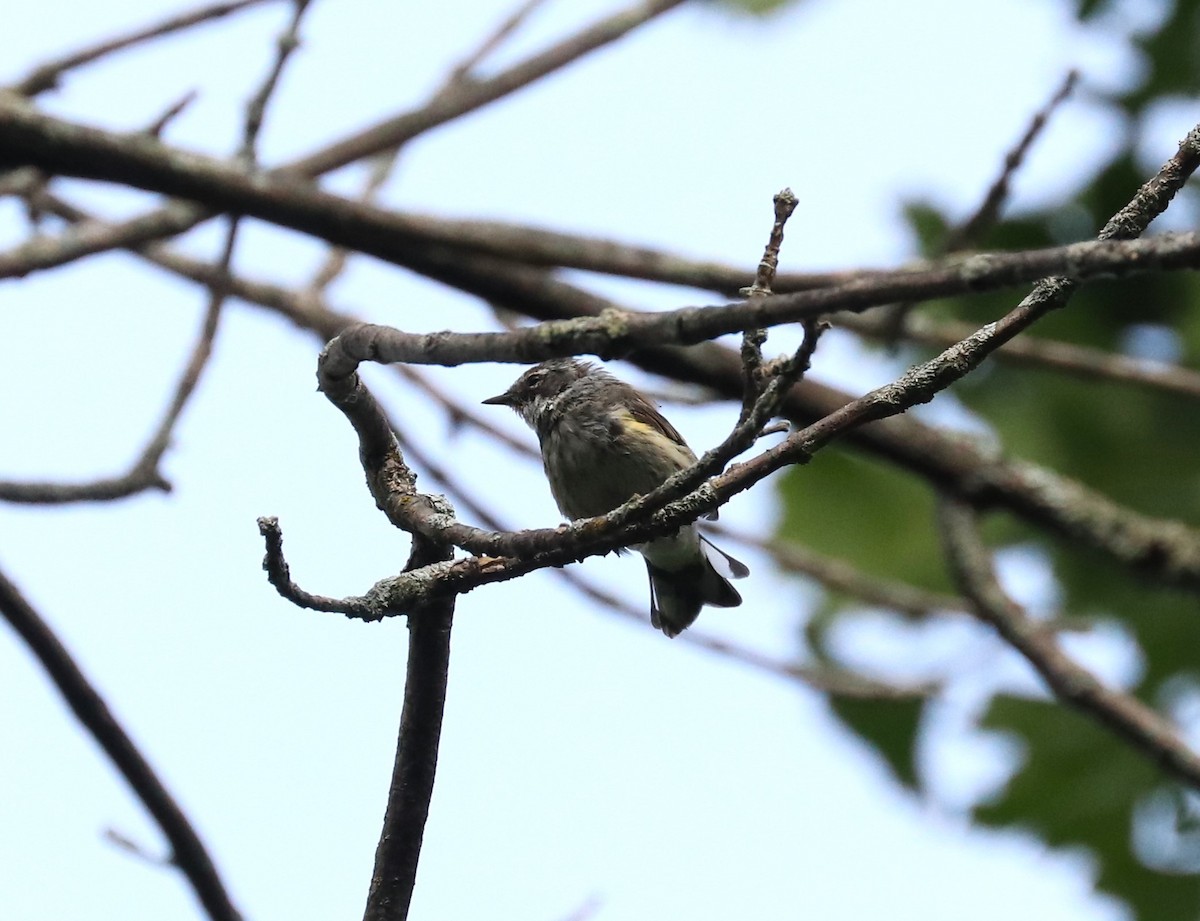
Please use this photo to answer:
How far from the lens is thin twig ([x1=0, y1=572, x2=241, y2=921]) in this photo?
4047 mm

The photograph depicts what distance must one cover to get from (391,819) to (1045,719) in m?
5.88

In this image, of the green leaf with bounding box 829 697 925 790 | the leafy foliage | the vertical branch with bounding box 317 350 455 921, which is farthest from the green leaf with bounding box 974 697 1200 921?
the vertical branch with bounding box 317 350 455 921

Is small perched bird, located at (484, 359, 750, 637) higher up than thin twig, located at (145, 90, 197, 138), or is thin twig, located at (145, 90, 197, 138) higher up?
thin twig, located at (145, 90, 197, 138)

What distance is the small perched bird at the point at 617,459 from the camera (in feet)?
18.6

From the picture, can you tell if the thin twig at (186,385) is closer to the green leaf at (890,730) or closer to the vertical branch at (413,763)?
the vertical branch at (413,763)

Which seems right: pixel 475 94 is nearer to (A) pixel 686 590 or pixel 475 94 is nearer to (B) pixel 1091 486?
(A) pixel 686 590

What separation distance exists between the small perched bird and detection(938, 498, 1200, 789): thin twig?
0.98m

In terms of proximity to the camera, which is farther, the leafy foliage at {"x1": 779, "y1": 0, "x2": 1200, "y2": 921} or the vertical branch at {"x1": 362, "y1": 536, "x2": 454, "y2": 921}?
the leafy foliage at {"x1": 779, "y1": 0, "x2": 1200, "y2": 921}

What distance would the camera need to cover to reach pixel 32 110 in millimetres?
5480

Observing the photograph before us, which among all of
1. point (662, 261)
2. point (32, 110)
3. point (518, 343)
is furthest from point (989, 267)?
point (32, 110)

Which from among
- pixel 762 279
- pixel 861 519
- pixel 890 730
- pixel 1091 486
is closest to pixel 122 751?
pixel 762 279

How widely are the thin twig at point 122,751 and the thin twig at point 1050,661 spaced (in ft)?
10.9

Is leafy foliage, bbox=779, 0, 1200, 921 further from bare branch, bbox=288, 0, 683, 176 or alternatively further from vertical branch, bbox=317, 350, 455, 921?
vertical branch, bbox=317, 350, 455, 921

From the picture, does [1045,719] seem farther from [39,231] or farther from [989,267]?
[989,267]
